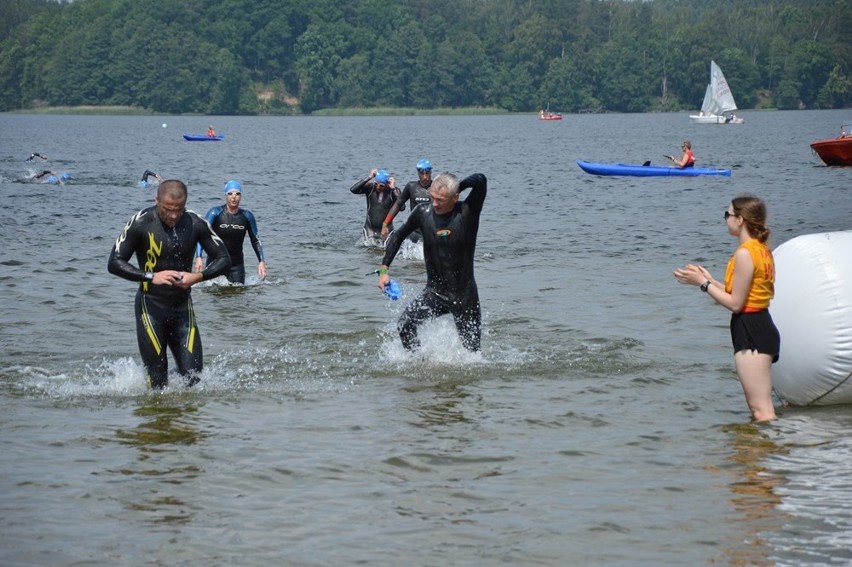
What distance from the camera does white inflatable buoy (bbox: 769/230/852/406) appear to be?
28.6 ft

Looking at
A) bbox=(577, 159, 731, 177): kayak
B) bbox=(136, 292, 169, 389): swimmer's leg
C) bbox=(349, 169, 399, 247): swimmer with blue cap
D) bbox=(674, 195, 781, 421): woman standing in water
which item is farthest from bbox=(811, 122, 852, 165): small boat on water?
bbox=(136, 292, 169, 389): swimmer's leg

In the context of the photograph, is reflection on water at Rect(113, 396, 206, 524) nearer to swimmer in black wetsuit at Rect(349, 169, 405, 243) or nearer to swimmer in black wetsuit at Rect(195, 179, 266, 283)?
swimmer in black wetsuit at Rect(195, 179, 266, 283)

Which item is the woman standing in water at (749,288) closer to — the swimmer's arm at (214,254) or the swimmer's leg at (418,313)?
the swimmer's leg at (418,313)

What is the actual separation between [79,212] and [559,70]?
505 feet

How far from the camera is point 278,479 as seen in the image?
26.4ft

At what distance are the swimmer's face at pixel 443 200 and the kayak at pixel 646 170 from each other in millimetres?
29917

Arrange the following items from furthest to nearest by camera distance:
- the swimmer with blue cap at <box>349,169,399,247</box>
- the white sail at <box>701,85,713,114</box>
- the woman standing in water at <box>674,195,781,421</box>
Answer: the white sail at <box>701,85,713,114</box>, the swimmer with blue cap at <box>349,169,399,247</box>, the woman standing in water at <box>674,195,781,421</box>

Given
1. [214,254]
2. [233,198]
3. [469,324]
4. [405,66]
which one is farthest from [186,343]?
[405,66]

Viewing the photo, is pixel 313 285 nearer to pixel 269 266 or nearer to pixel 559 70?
pixel 269 266

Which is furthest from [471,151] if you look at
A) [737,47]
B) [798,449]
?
[737,47]

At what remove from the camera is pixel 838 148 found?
41.0 metres

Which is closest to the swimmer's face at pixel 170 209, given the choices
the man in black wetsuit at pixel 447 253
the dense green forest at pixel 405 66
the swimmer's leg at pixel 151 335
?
the swimmer's leg at pixel 151 335

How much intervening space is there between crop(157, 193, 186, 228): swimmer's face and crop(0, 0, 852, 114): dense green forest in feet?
546

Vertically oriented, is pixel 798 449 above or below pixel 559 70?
below
